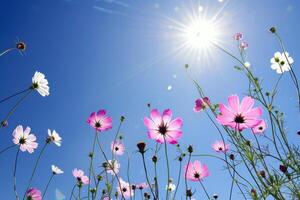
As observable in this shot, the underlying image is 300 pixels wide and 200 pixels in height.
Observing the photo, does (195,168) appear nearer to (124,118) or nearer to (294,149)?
(294,149)

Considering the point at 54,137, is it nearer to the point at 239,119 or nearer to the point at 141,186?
the point at 141,186

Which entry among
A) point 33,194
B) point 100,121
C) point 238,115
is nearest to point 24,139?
point 33,194

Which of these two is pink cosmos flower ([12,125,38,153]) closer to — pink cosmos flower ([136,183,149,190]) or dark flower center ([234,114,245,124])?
pink cosmos flower ([136,183,149,190])

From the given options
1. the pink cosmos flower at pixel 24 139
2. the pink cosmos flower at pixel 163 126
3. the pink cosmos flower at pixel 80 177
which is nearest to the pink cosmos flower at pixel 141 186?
the pink cosmos flower at pixel 80 177

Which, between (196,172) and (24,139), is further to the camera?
(24,139)

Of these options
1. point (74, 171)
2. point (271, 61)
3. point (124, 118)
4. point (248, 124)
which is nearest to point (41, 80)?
point (124, 118)

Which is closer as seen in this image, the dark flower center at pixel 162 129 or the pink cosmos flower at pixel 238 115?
the pink cosmos flower at pixel 238 115

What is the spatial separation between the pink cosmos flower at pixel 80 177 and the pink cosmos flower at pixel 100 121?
0.79 meters

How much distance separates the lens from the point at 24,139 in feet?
8.52

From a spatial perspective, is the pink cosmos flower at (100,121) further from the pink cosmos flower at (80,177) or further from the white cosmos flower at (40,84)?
the pink cosmos flower at (80,177)

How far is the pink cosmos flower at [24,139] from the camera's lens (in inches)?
99.5

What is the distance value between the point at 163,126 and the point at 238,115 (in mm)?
432

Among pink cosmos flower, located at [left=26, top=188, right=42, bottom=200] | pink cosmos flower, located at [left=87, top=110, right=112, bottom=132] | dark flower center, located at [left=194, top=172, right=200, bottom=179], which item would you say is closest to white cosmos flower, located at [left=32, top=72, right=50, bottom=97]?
pink cosmos flower, located at [left=87, top=110, right=112, bottom=132]

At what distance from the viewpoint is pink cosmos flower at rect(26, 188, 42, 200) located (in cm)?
240
